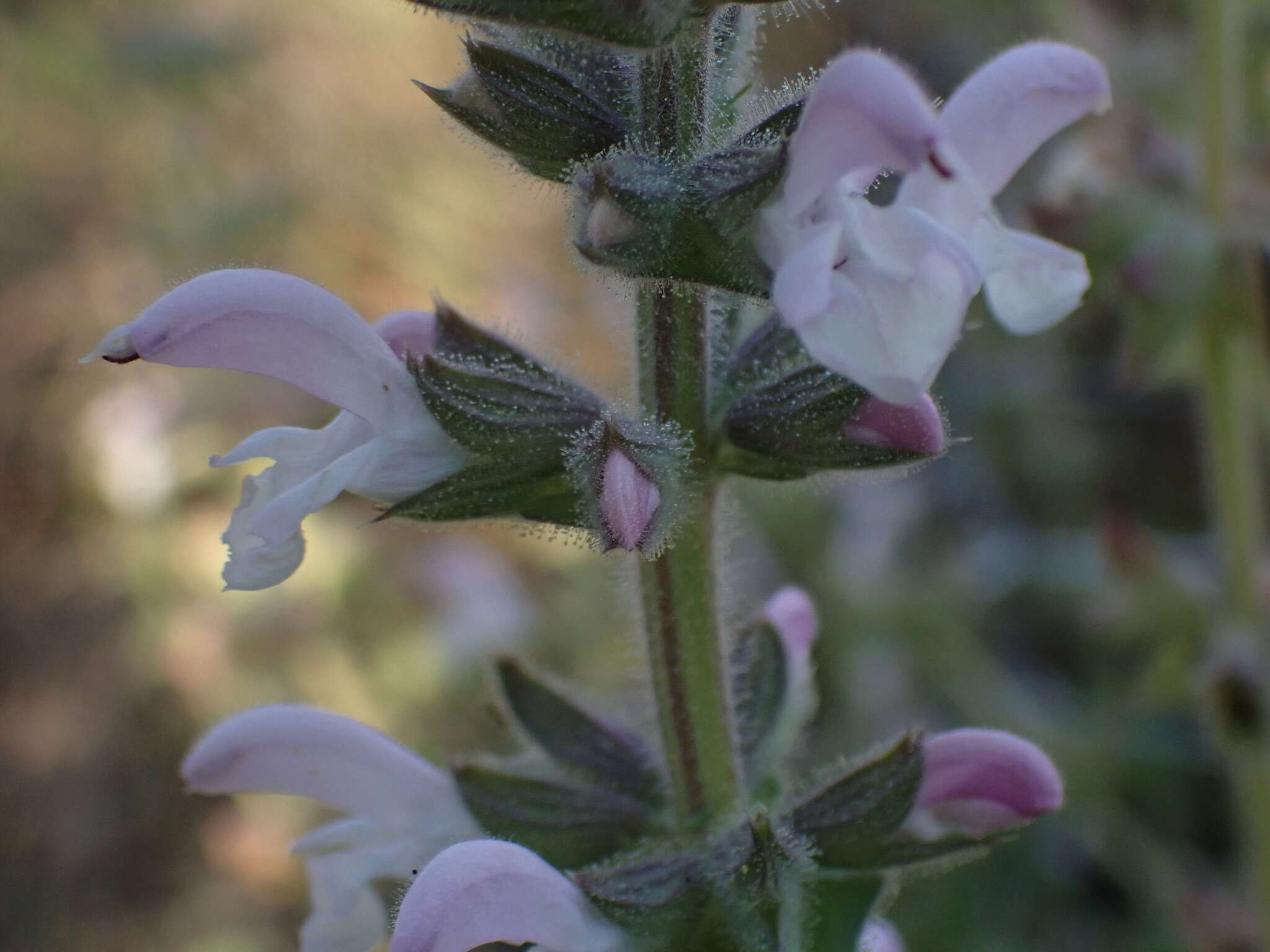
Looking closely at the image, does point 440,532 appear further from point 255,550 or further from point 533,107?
point 533,107

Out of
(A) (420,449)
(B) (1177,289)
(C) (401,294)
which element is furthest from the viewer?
(C) (401,294)

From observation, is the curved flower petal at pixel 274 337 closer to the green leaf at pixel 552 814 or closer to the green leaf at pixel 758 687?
the green leaf at pixel 552 814

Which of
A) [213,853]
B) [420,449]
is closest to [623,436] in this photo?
[420,449]

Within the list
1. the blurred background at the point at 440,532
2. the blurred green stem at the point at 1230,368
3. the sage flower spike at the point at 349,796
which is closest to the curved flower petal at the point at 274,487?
the sage flower spike at the point at 349,796

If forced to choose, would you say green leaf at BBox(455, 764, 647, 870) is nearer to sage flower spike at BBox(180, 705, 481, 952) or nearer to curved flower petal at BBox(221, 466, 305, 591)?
sage flower spike at BBox(180, 705, 481, 952)

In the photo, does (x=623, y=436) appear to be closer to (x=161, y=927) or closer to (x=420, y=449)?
(x=420, y=449)

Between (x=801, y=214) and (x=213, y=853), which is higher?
(x=801, y=214)

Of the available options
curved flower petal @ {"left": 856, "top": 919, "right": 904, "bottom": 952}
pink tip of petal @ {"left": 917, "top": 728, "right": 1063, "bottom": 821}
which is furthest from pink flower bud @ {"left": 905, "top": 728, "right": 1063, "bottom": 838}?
curved flower petal @ {"left": 856, "top": 919, "right": 904, "bottom": 952}
